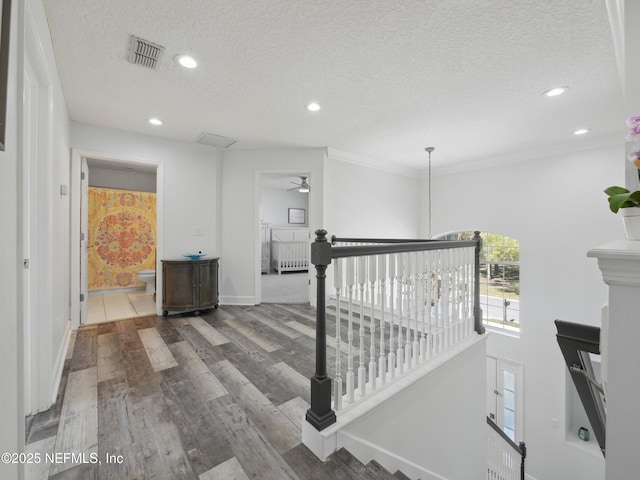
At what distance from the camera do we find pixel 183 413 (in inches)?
64.7

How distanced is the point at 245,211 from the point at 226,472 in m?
3.46

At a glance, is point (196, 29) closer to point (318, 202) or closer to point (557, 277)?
point (318, 202)

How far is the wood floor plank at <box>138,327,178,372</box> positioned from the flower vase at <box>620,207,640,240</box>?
286 centimetres

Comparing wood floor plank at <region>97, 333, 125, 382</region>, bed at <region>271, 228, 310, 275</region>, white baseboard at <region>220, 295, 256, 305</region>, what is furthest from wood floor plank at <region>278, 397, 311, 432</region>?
bed at <region>271, 228, 310, 275</region>

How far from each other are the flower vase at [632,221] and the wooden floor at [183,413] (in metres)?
1.50

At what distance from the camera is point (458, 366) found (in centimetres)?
239

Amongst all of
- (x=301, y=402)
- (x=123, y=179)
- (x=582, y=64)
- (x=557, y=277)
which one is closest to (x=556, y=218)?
(x=557, y=277)

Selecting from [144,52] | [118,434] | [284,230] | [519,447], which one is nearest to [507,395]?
[519,447]

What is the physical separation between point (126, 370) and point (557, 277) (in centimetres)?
552

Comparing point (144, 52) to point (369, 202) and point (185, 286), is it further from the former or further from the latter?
point (369, 202)

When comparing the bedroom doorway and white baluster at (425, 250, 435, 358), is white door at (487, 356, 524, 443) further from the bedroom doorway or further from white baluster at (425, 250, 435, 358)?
the bedroom doorway

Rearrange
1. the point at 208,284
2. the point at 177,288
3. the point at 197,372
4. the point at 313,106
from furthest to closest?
the point at 208,284 < the point at 177,288 < the point at 313,106 < the point at 197,372

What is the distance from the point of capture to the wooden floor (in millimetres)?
1287

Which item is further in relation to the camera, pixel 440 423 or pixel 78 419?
pixel 440 423
